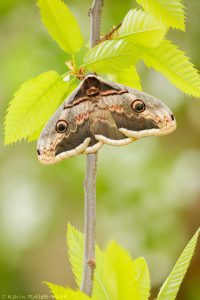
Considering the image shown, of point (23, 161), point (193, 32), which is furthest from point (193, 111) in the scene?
point (23, 161)

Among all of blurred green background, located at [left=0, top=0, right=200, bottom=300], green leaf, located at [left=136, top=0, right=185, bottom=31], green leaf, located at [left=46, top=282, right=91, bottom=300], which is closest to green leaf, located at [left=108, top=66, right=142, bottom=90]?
green leaf, located at [left=136, top=0, right=185, bottom=31]

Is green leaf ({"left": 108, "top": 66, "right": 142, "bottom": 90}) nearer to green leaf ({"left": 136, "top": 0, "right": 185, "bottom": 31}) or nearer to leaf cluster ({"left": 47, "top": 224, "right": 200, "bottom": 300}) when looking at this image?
green leaf ({"left": 136, "top": 0, "right": 185, "bottom": 31})

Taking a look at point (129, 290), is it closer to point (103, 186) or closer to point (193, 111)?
point (103, 186)

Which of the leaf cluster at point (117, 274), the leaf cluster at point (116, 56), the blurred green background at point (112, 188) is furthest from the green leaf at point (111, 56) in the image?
the blurred green background at point (112, 188)

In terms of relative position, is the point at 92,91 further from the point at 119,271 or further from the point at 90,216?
the point at 119,271

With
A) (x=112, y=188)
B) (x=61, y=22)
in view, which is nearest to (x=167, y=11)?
(x=61, y=22)

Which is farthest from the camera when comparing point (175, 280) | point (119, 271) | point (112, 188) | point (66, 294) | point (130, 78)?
point (112, 188)
